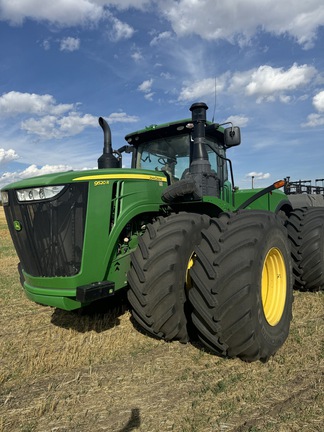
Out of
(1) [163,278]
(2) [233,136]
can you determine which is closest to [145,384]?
(1) [163,278]

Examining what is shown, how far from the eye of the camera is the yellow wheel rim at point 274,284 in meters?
3.56

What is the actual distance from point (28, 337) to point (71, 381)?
48.7 inches

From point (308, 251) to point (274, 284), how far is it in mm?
1691

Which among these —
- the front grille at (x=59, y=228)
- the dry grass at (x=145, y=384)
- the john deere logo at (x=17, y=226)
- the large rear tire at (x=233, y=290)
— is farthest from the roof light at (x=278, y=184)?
the john deere logo at (x=17, y=226)

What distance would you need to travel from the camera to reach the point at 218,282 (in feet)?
9.50

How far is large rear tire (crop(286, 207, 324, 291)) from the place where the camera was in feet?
16.6

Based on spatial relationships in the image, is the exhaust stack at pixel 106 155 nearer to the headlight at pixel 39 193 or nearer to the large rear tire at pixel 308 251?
the headlight at pixel 39 193

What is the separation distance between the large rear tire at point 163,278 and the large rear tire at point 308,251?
2.36 metres

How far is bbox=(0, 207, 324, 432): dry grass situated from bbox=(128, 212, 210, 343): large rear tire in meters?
0.31

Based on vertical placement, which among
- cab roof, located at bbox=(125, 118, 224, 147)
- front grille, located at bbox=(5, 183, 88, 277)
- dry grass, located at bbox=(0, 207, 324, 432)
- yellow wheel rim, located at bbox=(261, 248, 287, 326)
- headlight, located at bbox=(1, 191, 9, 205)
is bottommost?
dry grass, located at bbox=(0, 207, 324, 432)

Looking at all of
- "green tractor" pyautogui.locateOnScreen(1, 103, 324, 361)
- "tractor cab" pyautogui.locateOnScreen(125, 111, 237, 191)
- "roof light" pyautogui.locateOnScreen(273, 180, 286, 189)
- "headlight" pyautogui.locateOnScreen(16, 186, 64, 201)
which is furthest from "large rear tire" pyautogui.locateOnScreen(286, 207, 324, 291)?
"headlight" pyautogui.locateOnScreen(16, 186, 64, 201)

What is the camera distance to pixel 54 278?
312 cm

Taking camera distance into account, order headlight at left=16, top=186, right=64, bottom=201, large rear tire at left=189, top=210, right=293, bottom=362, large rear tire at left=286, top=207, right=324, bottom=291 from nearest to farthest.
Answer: large rear tire at left=189, top=210, right=293, bottom=362 < headlight at left=16, top=186, right=64, bottom=201 < large rear tire at left=286, top=207, right=324, bottom=291

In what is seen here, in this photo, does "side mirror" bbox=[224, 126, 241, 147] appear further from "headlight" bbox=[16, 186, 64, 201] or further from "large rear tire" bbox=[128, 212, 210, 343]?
"headlight" bbox=[16, 186, 64, 201]
